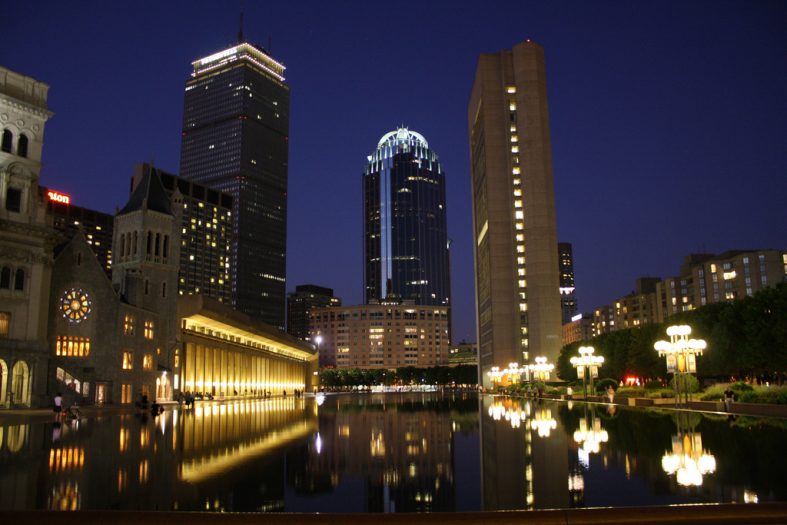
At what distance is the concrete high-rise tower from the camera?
123875 millimetres

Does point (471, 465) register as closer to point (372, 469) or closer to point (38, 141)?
point (372, 469)

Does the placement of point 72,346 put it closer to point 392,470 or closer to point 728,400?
point 392,470

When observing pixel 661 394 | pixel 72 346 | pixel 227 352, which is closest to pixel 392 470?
pixel 661 394

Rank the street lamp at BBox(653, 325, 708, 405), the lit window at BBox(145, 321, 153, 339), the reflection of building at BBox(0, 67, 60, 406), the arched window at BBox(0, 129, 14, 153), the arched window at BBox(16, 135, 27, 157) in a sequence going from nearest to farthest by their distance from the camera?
the street lamp at BBox(653, 325, 708, 405)
the reflection of building at BBox(0, 67, 60, 406)
the arched window at BBox(0, 129, 14, 153)
the arched window at BBox(16, 135, 27, 157)
the lit window at BBox(145, 321, 153, 339)

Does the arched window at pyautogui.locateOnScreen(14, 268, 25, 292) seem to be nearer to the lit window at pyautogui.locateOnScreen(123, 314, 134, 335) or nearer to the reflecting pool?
the lit window at pyautogui.locateOnScreen(123, 314, 134, 335)

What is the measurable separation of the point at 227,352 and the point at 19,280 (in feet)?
137

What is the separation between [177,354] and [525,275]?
8029cm

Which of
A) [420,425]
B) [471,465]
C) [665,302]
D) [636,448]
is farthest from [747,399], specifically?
[665,302]

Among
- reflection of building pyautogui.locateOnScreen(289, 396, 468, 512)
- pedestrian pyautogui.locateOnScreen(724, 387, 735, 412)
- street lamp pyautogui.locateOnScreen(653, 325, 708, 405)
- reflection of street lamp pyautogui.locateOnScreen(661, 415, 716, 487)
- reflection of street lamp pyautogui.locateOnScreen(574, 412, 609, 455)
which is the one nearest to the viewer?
reflection of building pyautogui.locateOnScreen(289, 396, 468, 512)

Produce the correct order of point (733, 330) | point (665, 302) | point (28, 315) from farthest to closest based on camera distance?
point (665, 302)
point (733, 330)
point (28, 315)

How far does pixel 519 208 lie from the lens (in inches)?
5212

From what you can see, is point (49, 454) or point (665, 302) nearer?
point (49, 454)

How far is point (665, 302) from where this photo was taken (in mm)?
184500

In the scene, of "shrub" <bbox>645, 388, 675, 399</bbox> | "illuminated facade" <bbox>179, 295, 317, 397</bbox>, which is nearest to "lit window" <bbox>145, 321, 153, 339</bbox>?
"illuminated facade" <bbox>179, 295, 317, 397</bbox>
